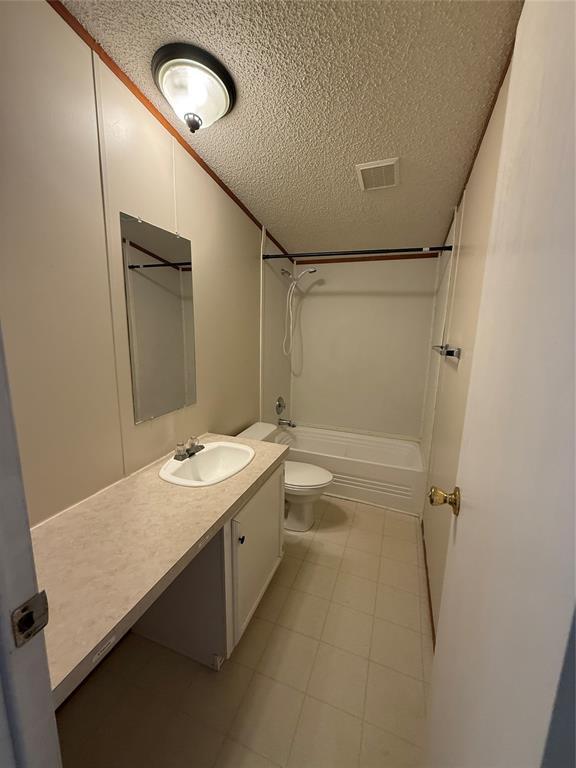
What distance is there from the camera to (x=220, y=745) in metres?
1.06

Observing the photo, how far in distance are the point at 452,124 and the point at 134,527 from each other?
1976 millimetres

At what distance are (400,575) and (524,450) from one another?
1.85 meters

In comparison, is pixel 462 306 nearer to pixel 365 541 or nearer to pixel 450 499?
Result: pixel 450 499

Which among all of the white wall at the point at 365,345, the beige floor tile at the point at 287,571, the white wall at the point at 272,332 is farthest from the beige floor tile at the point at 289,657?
the white wall at the point at 365,345

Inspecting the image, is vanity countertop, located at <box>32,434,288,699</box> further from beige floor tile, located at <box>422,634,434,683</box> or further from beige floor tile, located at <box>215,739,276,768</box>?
beige floor tile, located at <box>422,634,434,683</box>

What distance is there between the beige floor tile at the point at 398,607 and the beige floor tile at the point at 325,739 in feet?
1.73

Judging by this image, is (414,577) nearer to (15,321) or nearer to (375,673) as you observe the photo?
(375,673)

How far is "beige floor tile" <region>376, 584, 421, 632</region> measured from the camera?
155 centimetres

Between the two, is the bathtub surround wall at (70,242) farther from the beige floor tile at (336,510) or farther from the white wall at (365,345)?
the white wall at (365,345)

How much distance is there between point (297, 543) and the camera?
6.89 feet

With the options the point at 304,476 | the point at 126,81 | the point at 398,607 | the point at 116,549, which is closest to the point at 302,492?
the point at 304,476

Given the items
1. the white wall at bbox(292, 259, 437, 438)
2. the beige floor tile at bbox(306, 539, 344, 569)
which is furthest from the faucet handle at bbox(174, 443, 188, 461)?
the white wall at bbox(292, 259, 437, 438)

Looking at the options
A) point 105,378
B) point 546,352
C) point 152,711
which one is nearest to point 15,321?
point 105,378

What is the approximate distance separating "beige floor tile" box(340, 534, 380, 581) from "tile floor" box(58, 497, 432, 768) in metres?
0.07
